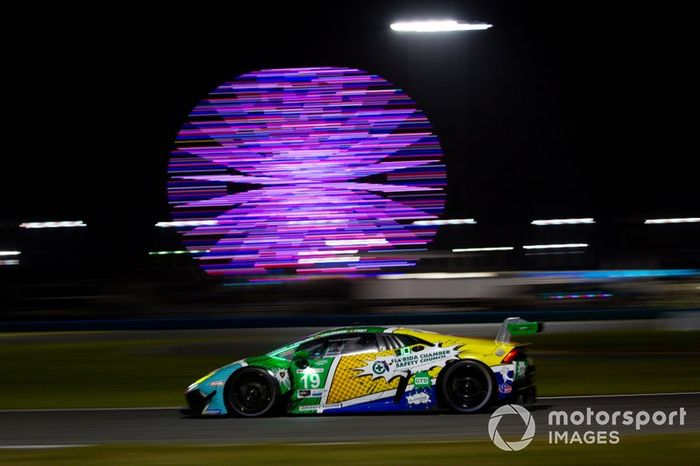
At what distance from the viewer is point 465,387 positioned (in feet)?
28.2

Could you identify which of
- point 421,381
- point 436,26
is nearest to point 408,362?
point 421,381

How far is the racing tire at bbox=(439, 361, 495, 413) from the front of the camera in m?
8.51

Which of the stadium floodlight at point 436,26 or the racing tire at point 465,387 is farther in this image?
the stadium floodlight at point 436,26

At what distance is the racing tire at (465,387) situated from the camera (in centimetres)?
851

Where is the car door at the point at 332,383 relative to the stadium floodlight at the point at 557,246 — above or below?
below

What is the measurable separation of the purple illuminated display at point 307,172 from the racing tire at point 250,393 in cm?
2394

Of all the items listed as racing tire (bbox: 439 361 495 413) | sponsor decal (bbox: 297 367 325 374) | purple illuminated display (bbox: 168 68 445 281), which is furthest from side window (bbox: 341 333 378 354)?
purple illuminated display (bbox: 168 68 445 281)

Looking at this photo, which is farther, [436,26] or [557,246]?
[557,246]

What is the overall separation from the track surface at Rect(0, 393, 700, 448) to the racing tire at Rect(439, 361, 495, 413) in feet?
0.42

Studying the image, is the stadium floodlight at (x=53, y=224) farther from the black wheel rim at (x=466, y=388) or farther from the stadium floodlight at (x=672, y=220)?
the black wheel rim at (x=466, y=388)

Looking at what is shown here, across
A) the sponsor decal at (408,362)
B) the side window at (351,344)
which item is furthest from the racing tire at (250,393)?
the sponsor decal at (408,362)

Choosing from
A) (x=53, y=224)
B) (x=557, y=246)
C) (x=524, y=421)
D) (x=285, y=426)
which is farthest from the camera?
(x=557, y=246)

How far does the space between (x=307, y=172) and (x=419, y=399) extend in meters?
26.7

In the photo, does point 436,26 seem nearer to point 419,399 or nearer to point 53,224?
point 419,399
